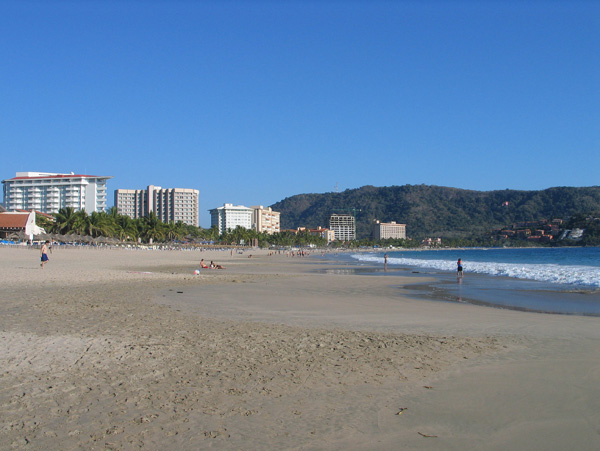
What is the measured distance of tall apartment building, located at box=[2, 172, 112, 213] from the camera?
455ft

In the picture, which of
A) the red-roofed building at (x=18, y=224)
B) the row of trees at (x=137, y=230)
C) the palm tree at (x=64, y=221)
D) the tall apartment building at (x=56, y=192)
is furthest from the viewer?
the tall apartment building at (x=56, y=192)

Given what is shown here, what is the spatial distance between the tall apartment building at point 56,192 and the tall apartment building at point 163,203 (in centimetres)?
4826

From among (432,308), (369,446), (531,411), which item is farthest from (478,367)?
(432,308)

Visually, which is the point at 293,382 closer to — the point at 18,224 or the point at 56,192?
the point at 18,224

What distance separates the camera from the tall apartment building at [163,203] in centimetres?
19062

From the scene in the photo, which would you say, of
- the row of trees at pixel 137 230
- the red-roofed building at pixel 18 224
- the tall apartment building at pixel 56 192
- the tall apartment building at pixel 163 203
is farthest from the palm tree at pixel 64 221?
the tall apartment building at pixel 163 203

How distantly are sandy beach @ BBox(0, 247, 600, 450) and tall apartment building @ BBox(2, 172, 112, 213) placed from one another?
462ft

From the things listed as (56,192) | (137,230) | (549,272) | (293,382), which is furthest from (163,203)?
(293,382)

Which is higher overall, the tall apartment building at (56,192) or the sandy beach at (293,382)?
the tall apartment building at (56,192)

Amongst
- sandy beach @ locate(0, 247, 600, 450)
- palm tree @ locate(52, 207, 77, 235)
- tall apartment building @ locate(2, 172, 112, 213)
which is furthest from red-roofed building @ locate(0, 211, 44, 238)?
tall apartment building @ locate(2, 172, 112, 213)

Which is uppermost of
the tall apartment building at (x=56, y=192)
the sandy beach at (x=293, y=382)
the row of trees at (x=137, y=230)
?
the tall apartment building at (x=56, y=192)

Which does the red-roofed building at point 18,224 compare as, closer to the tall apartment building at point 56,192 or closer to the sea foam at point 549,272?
the sea foam at point 549,272

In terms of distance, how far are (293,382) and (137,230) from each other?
10312 cm

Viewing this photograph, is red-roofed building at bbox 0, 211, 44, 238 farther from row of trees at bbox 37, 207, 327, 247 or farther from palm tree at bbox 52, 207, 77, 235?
row of trees at bbox 37, 207, 327, 247
